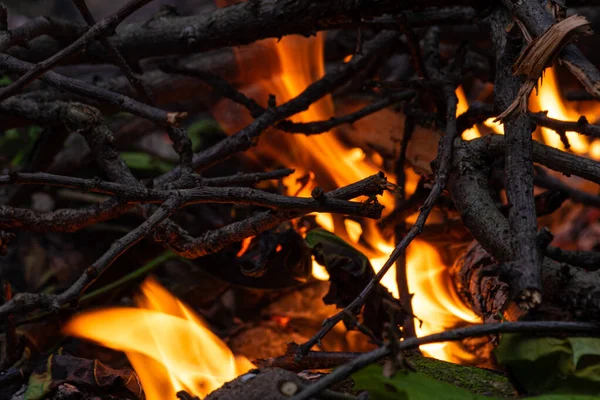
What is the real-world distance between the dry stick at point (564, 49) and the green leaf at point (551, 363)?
0.56m

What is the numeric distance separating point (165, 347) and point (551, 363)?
3.99 feet

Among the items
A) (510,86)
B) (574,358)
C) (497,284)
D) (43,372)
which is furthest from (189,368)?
(510,86)

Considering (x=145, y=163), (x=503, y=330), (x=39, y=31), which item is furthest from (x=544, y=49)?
(x=145, y=163)

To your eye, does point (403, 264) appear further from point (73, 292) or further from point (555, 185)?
point (73, 292)

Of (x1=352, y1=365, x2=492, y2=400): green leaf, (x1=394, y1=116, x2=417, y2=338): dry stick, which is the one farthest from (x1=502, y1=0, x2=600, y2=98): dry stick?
(x1=352, y1=365, x2=492, y2=400): green leaf

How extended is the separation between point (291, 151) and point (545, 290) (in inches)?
70.5

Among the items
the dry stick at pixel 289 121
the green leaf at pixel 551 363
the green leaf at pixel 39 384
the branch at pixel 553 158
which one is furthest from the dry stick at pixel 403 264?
the green leaf at pixel 39 384

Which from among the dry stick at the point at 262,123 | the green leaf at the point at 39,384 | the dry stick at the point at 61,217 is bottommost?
the green leaf at the point at 39,384

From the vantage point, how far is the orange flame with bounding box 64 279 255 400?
1861mm

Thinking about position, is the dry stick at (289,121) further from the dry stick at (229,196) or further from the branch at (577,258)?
the branch at (577,258)

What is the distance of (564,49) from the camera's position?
57.9 inches

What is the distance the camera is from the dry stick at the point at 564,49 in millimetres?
1390

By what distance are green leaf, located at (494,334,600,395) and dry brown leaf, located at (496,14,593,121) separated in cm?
54

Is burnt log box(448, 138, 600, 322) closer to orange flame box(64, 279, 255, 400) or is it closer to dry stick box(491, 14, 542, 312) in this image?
dry stick box(491, 14, 542, 312)
